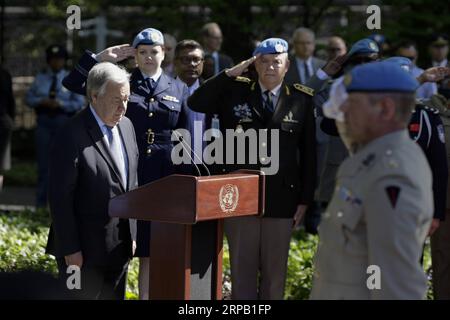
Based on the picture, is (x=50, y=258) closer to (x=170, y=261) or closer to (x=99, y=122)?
(x=99, y=122)

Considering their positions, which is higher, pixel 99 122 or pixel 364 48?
pixel 364 48

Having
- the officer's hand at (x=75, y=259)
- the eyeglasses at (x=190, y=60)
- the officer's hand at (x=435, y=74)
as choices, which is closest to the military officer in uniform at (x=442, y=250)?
the officer's hand at (x=435, y=74)

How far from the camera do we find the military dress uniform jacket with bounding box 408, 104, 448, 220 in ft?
22.4

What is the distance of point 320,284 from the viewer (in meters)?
4.39

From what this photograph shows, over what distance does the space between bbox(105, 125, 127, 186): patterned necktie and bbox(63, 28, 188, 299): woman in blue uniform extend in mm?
1155

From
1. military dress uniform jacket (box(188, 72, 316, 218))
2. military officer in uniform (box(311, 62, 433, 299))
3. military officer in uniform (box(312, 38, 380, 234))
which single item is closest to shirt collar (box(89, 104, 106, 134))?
military dress uniform jacket (box(188, 72, 316, 218))

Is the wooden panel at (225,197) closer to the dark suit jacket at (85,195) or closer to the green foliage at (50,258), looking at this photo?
the dark suit jacket at (85,195)

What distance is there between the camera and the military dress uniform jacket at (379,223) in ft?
12.9

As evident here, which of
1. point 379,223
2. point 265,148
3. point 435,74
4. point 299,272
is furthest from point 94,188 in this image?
point 299,272

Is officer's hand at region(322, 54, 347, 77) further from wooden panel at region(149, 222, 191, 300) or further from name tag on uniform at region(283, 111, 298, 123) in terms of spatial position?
wooden panel at region(149, 222, 191, 300)

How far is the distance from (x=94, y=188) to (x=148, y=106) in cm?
160

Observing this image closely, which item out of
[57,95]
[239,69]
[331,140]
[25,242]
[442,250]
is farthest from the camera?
[57,95]

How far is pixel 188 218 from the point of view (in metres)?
5.29

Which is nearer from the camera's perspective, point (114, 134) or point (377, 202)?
point (377, 202)
